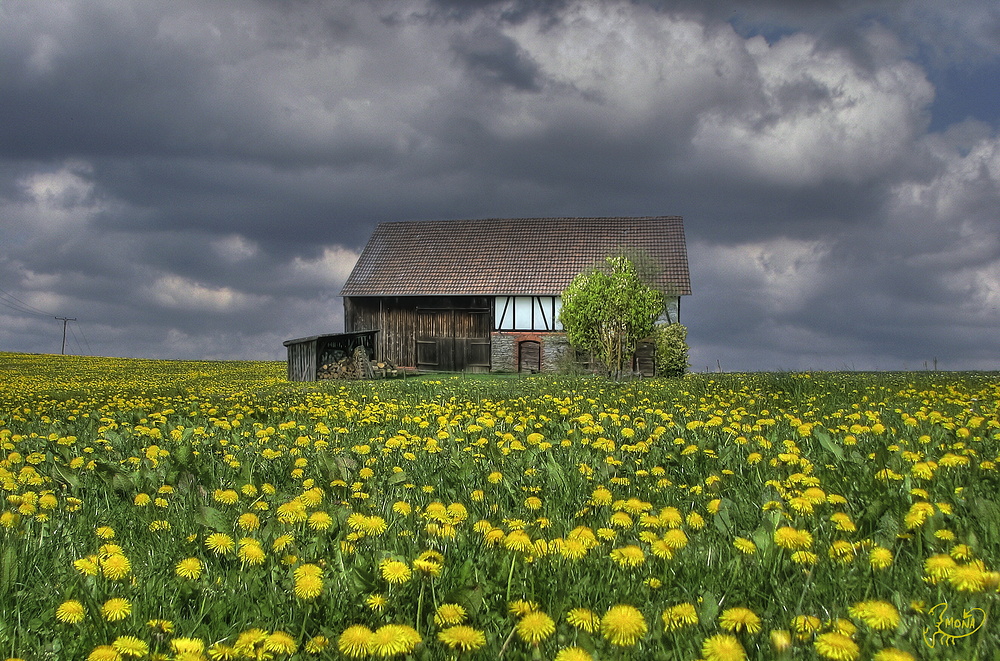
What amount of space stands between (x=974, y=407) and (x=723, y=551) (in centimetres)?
623

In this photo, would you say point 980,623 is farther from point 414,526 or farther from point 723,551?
point 414,526

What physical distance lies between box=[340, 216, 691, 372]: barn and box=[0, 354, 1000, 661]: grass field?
75.2ft

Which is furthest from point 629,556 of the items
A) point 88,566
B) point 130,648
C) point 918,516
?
point 88,566

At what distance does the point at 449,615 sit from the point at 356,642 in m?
0.33

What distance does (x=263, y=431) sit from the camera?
637 centimetres

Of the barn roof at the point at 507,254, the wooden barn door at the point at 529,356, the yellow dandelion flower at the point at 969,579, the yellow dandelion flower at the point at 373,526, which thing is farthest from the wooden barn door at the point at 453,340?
the yellow dandelion flower at the point at 969,579

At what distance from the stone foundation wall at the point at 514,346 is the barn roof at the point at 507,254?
5.45ft

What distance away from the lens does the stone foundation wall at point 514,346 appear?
28.9 meters

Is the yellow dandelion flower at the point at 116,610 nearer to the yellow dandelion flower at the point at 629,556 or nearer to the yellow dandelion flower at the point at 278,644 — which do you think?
the yellow dandelion flower at the point at 278,644

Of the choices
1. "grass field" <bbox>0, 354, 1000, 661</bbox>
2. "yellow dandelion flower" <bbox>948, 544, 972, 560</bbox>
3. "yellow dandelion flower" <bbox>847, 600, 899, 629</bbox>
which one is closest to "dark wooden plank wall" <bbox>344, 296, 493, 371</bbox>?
"grass field" <bbox>0, 354, 1000, 661</bbox>

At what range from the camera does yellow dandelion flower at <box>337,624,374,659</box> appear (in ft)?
6.48

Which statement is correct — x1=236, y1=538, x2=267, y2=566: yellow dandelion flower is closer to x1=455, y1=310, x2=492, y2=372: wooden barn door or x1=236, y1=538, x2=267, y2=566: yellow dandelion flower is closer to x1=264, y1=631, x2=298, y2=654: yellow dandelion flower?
x1=264, y1=631, x2=298, y2=654: yellow dandelion flower

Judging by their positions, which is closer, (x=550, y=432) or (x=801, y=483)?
(x=801, y=483)

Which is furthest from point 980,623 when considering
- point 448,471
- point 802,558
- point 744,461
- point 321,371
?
point 321,371
